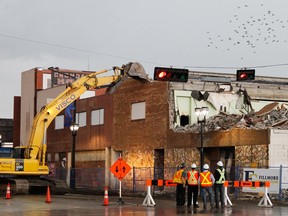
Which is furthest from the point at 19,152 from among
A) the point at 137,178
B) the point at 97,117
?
the point at 97,117

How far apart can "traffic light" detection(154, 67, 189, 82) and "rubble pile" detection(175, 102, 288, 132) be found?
10708 millimetres

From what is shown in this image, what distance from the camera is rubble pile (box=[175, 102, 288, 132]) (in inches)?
1609

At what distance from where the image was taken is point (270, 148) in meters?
38.2

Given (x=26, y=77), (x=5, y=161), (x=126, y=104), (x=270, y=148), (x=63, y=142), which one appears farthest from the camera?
(x=26, y=77)

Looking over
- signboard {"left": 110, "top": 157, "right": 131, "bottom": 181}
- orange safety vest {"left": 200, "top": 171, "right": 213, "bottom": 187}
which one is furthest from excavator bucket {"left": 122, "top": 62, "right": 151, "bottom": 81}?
orange safety vest {"left": 200, "top": 171, "right": 213, "bottom": 187}

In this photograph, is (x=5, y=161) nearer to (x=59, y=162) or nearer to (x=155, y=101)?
(x=155, y=101)

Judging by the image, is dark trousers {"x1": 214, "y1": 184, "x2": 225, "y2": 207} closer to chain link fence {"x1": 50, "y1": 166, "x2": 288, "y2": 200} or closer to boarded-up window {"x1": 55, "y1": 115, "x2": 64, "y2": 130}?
chain link fence {"x1": 50, "y1": 166, "x2": 288, "y2": 200}

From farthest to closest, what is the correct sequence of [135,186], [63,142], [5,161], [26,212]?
[63,142] < [135,186] < [5,161] < [26,212]

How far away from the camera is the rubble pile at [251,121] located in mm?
40875

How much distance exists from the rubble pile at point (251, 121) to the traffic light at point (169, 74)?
10.7m

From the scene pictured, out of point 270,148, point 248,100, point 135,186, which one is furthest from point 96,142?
point 270,148

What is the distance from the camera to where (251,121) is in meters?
42.1

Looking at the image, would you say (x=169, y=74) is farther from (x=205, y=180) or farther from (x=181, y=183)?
(x=205, y=180)

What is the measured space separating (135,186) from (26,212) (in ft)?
73.6
